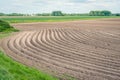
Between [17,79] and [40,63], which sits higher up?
[17,79]

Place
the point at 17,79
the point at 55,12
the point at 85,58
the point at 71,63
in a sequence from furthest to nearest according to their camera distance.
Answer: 1. the point at 55,12
2. the point at 85,58
3. the point at 71,63
4. the point at 17,79

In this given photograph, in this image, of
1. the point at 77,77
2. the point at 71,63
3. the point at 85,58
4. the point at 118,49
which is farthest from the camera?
the point at 118,49

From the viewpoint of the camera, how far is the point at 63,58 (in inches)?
599

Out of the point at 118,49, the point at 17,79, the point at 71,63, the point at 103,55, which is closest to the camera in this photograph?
the point at 17,79

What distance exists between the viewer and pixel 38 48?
1830cm

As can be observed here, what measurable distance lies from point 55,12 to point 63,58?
373 feet

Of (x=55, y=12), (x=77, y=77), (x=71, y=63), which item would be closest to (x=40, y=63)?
(x=71, y=63)

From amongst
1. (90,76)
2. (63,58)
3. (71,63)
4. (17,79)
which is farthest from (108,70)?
(17,79)

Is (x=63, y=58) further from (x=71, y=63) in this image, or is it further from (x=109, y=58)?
(x=109, y=58)

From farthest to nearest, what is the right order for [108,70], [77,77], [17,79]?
[108,70] < [77,77] < [17,79]

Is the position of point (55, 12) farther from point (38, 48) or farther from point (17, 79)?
point (17, 79)

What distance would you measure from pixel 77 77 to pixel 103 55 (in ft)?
15.0

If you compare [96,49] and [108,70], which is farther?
[96,49]

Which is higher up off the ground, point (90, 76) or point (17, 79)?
point (17, 79)
